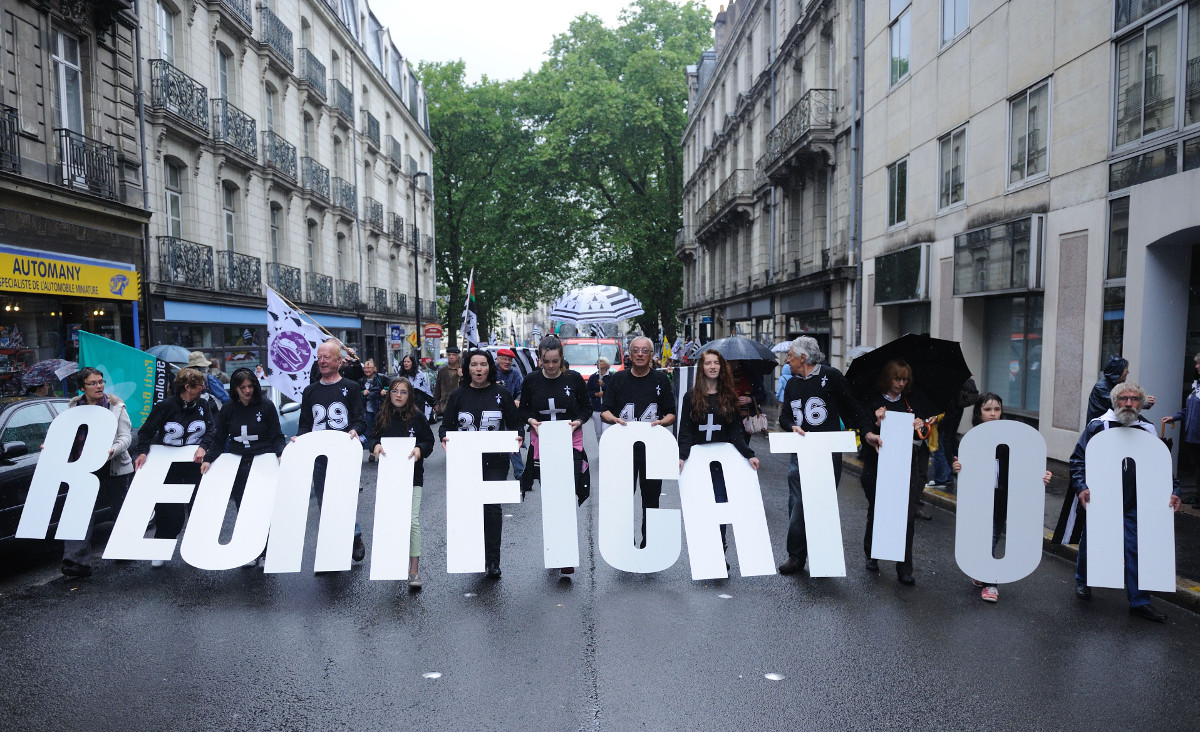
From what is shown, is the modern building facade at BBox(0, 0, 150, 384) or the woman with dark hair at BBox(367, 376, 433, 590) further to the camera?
the modern building facade at BBox(0, 0, 150, 384)

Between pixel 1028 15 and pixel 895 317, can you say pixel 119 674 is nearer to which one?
pixel 1028 15

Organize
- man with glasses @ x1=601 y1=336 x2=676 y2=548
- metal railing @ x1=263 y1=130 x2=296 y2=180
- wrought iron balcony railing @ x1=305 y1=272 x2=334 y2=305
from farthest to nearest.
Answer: wrought iron balcony railing @ x1=305 y1=272 x2=334 y2=305 → metal railing @ x1=263 y1=130 x2=296 y2=180 → man with glasses @ x1=601 y1=336 x2=676 y2=548

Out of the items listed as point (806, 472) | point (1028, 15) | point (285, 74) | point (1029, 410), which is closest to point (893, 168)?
point (1028, 15)

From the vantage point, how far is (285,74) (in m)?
25.5

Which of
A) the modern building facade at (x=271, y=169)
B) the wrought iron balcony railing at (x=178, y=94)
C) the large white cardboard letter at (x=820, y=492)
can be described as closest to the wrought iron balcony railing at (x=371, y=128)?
the modern building facade at (x=271, y=169)

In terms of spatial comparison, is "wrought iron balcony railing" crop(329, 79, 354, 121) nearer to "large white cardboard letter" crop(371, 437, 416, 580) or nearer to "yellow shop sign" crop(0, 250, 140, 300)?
"yellow shop sign" crop(0, 250, 140, 300)

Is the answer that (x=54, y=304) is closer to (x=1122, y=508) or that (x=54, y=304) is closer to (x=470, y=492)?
(x=470, y=492)

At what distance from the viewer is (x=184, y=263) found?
19000mm

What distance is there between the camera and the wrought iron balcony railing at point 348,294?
3100 cm

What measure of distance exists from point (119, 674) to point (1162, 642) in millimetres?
6017

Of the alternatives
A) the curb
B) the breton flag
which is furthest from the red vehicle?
the curb

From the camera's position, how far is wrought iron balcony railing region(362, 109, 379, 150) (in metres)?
33.6

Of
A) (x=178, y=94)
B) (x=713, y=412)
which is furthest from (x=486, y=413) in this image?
(x=178, y=94)

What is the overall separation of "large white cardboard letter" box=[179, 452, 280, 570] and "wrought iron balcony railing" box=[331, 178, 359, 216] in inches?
1003
